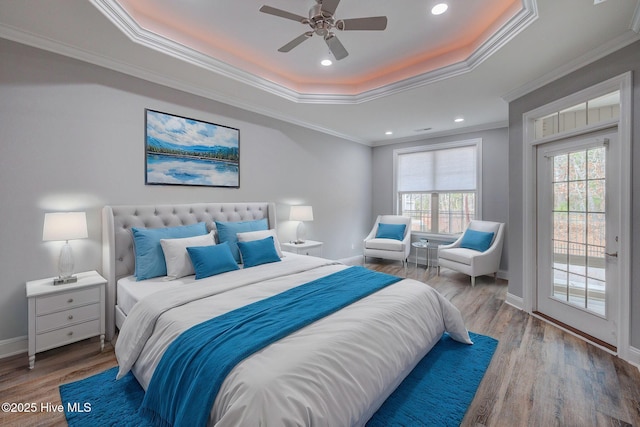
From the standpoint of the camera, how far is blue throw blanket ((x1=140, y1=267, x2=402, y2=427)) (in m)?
1.25

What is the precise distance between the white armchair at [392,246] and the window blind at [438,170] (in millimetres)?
765

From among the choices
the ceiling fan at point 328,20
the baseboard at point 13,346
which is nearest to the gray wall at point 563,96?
the ceiling fan at point 328,20

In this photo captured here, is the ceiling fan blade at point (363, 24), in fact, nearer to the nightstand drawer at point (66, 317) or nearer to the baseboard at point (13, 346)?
the nightstand drawer at point (66, 317)

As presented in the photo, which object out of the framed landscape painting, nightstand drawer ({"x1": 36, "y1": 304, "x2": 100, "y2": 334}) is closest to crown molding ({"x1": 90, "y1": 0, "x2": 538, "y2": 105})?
the framed landscape painting

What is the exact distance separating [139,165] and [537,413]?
153 inches

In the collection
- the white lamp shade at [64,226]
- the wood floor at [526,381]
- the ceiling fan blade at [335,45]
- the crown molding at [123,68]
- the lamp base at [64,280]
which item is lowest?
the wood floor at [526,381]

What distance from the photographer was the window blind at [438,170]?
5.25 m

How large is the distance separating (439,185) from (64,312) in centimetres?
572

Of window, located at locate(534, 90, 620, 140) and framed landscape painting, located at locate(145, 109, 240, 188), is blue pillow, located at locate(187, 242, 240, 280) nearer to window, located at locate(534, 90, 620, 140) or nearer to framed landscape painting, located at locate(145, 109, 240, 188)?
framed landscape painting, located at locate(145, 109, 240, 188)

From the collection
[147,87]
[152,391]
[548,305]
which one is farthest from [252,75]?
[548,305]

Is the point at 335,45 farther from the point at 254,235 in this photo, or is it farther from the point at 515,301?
the point at 515,301

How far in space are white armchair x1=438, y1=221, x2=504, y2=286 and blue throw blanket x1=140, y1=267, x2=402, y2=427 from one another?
10.2ft

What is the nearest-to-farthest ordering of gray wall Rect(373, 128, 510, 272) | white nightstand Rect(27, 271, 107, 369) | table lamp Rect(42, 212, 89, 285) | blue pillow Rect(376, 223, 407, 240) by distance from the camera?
white nightstand Rect(27, 271, 107, 369)
table lamp Rect(42, 212, 89, 285)
gray wall Rect(373, 128, 510, 272)
blue pillow Rect(376, 223, 407, 240)

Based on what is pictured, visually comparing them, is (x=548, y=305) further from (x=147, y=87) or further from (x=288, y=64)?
(x=147, y=87)
